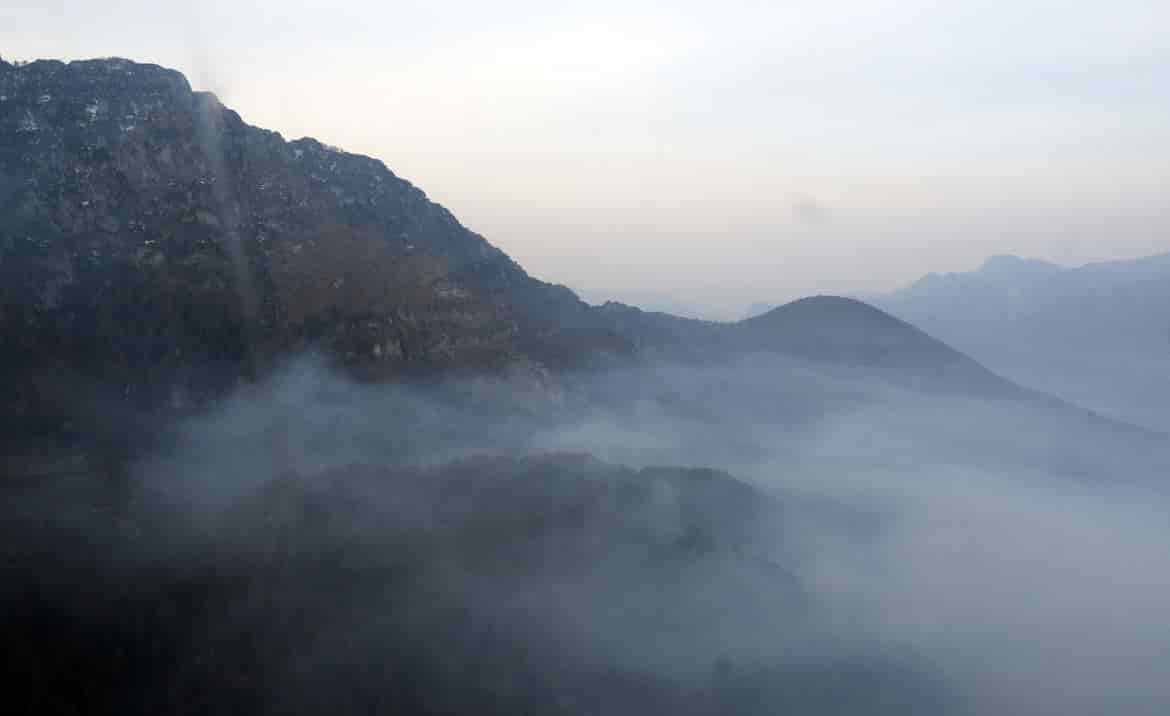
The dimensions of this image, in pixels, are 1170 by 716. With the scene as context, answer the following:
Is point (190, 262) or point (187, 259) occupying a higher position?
point (187, 259)

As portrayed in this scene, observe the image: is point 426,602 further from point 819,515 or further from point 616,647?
point 819,515

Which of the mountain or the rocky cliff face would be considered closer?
the mountain

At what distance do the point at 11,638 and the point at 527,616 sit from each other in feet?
166

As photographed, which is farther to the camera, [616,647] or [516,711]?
[616,647]

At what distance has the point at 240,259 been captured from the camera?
120938 mm

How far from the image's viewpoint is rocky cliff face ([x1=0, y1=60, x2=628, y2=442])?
104 m

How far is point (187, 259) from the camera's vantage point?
115688 mm

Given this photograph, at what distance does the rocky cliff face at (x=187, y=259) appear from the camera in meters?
104

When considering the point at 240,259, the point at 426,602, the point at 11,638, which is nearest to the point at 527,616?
the point at 426,602

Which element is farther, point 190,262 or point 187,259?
point 187,259

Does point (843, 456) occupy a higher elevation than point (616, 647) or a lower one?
higher

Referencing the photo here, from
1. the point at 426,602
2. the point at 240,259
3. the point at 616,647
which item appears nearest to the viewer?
the point at 426,602

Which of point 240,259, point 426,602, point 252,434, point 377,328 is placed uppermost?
point 240,259

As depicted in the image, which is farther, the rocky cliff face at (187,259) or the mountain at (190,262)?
the rocky cliff face at (187,259)
